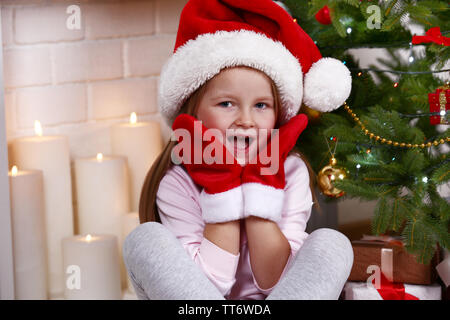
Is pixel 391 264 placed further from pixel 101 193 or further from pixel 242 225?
pixel 101 193

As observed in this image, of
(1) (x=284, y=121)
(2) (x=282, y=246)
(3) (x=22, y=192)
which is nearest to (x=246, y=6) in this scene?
(1) (x=284, y=121)

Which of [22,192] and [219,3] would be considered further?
[22,192]

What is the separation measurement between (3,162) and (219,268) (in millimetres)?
561

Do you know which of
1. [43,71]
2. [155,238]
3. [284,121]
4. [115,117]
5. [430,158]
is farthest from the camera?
[115,117]

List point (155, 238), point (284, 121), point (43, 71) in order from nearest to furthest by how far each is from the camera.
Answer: point (155, 238), point (284, 121), point (43, 71)

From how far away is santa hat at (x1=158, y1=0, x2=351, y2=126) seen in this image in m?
1.11

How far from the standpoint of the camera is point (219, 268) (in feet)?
3.58

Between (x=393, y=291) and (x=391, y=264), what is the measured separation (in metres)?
0.07

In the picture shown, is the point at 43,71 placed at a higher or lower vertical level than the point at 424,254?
higher

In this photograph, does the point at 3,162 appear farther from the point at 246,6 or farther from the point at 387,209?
the point at 387,209

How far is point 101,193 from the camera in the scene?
1.51 metres

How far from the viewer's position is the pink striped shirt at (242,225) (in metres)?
1.10

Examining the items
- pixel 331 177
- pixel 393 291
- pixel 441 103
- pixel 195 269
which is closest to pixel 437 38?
pixel 441 103

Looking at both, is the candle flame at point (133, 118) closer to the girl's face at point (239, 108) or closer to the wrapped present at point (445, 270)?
the girl's face at point (239, 108)
